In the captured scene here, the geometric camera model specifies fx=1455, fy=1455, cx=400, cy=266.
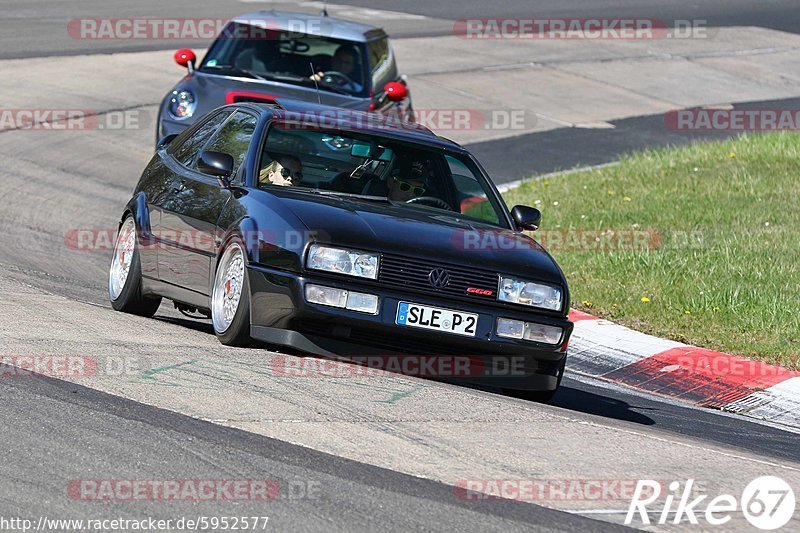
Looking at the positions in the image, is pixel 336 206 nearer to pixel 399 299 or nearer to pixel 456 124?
pixel 399 299

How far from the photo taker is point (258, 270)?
7531 millimetres

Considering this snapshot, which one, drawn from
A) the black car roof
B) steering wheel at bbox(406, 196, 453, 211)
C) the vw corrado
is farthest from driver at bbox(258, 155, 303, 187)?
the vw corrado

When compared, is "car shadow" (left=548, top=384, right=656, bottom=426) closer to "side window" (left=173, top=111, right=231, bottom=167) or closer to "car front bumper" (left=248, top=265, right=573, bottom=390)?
"car front bumper" (left=248, top=265, right=573, bottom=390)

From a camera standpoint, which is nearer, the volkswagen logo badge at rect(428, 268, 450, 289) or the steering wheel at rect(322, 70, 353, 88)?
the volkswagen logo badge at rect(428, 268, 450, 289)

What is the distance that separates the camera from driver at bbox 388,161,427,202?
8633mm

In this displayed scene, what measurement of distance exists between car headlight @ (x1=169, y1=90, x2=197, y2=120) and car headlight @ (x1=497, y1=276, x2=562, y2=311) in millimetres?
6860

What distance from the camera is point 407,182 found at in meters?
8.73

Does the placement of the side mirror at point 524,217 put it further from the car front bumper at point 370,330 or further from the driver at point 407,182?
the car front bumper at point 370,330

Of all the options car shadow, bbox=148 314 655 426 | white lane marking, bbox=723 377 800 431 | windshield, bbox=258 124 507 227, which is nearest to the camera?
car shadow, bbox=148 314 655 426

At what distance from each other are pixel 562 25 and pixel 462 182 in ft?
69.7

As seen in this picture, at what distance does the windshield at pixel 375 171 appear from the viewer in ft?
27.8

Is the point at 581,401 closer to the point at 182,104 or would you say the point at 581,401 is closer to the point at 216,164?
the point at 216,164

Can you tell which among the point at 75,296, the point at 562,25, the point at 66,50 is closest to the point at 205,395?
the point at 75,296

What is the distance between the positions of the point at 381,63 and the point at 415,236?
324 inches
